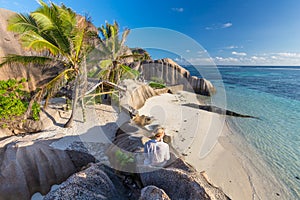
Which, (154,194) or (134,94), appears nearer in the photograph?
(154,194)

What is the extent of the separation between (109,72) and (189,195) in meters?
8.36

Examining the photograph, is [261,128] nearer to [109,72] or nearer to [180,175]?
[180,175]

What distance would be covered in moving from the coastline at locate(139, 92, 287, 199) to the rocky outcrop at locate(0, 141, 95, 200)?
12.3 ft

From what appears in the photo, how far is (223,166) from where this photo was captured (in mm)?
5680

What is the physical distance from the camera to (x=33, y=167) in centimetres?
436

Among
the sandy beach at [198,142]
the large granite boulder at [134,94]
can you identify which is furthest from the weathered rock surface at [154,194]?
the large granite boulder at [134,94]

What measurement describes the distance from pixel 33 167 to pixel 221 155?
22.1 ft

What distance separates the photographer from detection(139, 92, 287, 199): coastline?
4883 millimetres

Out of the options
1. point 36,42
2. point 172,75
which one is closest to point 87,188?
point 36,42

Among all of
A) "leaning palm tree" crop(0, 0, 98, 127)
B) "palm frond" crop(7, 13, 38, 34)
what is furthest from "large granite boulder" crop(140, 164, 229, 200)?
"palm frond" crop(7, 13, 38, 34)

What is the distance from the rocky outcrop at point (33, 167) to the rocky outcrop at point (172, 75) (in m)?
15.0

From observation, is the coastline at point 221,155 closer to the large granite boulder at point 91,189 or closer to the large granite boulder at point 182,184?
the large granite boulder at point 182,184

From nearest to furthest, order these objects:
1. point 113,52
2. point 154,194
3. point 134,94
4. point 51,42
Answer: point 154,194
point 51,42
point 113,52
point 134,94

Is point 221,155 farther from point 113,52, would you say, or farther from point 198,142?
point 113,52
